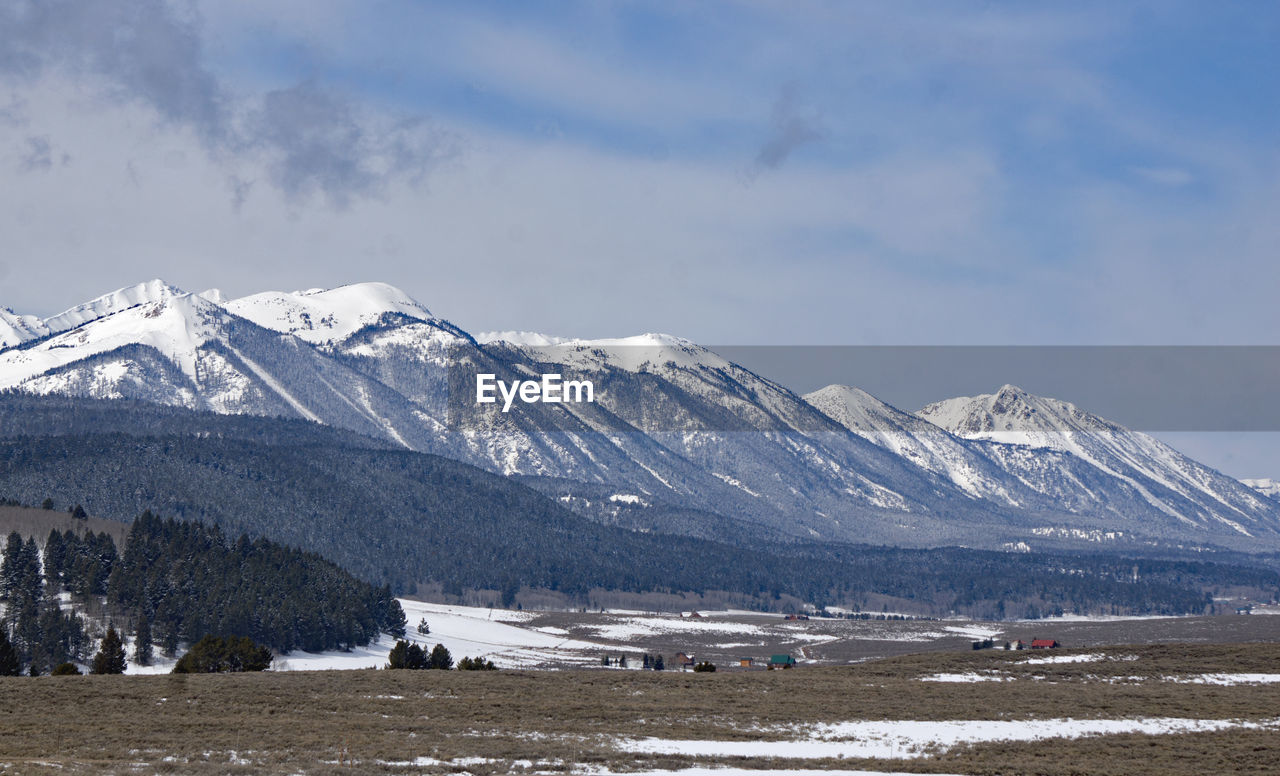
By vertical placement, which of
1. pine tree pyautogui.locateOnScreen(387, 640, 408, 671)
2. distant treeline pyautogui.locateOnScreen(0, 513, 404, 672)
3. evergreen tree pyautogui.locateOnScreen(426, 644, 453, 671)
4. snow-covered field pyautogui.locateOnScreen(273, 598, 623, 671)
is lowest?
snow-covered field pyautogui.locateOnScreen(273, 598, 623, 671)

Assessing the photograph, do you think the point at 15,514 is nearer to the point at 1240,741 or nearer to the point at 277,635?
the point at 277,635

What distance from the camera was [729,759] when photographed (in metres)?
51.2

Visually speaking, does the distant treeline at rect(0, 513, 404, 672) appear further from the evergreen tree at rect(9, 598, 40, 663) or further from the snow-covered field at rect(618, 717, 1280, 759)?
the snow-covered field at rect(618, 717, 1280, 759)

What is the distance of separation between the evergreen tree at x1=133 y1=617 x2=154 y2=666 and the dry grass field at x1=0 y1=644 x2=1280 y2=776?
47015 mm

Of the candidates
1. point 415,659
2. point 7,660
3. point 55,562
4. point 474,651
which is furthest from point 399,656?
point 55,562

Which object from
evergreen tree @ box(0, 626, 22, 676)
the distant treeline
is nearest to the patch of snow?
evergreen tree @ box(0, 626, 22, 676)

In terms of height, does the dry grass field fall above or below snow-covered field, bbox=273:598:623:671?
above

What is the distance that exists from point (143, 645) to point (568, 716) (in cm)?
6774

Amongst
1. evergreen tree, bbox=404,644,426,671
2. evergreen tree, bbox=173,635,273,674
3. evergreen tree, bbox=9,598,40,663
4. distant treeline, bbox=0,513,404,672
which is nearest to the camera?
evergreen tree, bbox=173,635,273,674

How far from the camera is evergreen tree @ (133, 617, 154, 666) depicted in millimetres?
116562

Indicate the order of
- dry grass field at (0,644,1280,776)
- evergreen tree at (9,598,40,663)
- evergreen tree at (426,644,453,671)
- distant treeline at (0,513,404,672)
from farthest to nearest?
1. distant treeline at (0,513,404,672)
2. evergreen tree at (9,598,40,663)
3. evergreen tree at (426,644,453,671)
4. dry grass field at (0,644,1280,776)

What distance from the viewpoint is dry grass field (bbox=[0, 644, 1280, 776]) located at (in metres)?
49.1

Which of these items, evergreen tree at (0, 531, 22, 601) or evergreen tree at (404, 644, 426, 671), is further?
evergreen tree at (0, 531, 22, 601)

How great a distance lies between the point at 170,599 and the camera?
13388 cm
